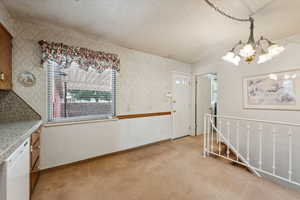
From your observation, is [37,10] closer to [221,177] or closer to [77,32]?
[77,32]

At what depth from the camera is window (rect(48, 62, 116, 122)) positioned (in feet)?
7.30

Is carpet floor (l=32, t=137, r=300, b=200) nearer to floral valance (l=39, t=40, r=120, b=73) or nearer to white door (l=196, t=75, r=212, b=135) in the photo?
floral valance (l=39, t=40, r=120, b=73)

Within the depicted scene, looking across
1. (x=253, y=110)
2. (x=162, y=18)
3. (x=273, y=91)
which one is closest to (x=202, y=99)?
(x=253, y=110)

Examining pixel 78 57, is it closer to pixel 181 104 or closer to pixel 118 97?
pixel 118 97

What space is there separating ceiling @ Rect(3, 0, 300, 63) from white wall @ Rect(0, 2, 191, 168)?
17 cm

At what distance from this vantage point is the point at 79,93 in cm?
244

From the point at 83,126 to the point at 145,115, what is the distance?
1.41m

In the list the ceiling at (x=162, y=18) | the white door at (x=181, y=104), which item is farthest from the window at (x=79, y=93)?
the white door at (x=181, y=104)

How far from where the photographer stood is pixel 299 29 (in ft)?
8.20

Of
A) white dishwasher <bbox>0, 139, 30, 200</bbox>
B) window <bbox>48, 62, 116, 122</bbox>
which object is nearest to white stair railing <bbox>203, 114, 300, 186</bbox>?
window <bbox>48, 62, 116, 122</bbox>

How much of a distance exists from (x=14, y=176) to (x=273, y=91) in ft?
13.5

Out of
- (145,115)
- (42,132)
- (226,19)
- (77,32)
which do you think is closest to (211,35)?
(226,19)

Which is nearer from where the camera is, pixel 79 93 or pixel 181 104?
pixel 79 93

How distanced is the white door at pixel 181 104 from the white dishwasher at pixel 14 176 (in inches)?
129
